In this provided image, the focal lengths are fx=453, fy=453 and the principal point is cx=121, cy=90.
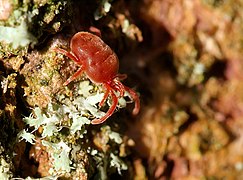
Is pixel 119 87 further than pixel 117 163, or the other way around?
pixel 117 163

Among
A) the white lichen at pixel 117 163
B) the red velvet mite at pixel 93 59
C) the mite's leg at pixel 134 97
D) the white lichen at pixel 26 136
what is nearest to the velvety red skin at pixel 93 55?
the red velvet mite at pixel 93 59

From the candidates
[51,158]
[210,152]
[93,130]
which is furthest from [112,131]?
[210,152]

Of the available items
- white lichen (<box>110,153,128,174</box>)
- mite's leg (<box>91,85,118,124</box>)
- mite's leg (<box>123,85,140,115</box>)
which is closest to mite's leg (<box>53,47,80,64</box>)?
mite's leg (<box>91,85,118,124</box>)

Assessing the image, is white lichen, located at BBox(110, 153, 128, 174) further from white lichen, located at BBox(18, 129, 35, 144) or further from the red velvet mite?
white lichen, located at BBox(18, 129, 35, 144)

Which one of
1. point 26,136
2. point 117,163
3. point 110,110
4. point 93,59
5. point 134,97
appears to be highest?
point 93,59

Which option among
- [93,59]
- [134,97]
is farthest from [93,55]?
[134,97]

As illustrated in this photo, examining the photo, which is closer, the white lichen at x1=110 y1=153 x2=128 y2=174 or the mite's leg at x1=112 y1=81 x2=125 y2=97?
the mite's leg at x1=112 y1=81 x2=125 y2=97

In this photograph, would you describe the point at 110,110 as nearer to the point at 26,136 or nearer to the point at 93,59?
the point at 93,59

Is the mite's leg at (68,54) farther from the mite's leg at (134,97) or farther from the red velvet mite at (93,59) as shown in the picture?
the mite's leg at (134,97)
